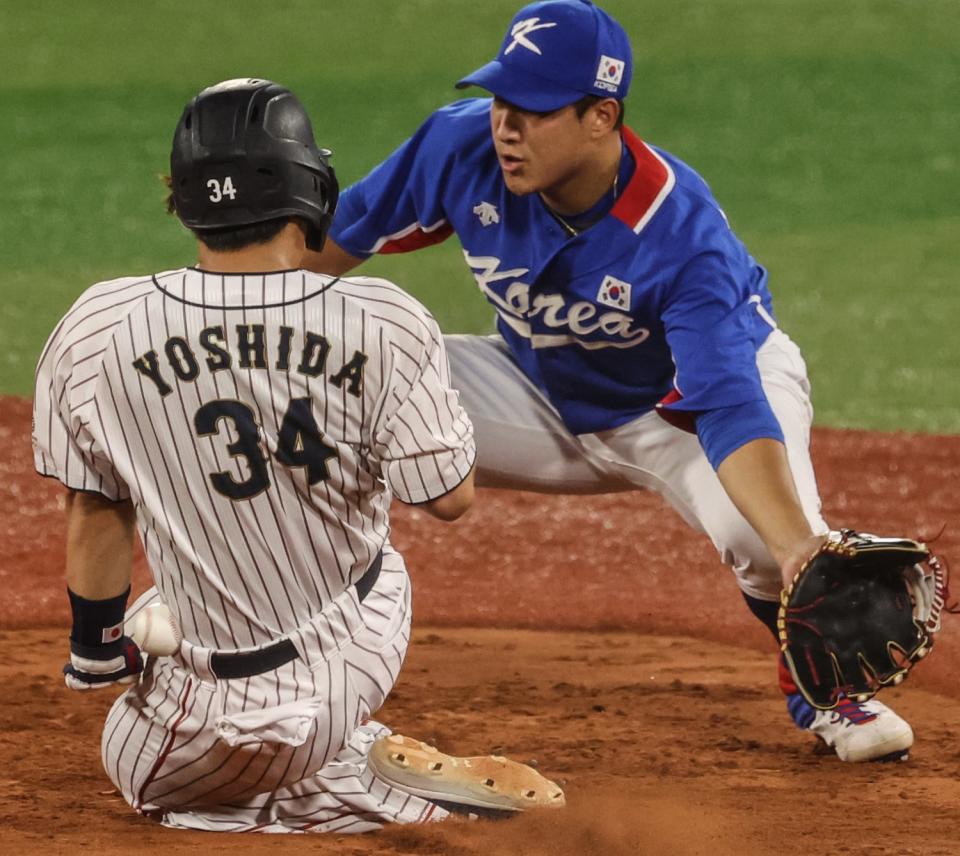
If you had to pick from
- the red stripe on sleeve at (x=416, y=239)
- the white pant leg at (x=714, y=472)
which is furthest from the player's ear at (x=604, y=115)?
the white pant leg at (x=714, y=472)

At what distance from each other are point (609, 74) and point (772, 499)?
1.27 metres

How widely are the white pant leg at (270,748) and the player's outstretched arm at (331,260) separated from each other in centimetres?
157

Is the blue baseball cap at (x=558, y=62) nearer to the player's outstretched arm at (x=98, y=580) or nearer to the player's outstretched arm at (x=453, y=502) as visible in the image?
the player's outstretched arm at (x=453, y=502)

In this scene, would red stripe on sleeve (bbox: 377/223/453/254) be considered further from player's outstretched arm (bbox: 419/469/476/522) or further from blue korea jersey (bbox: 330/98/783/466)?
player's outstretched arm (bbox: 419/469/476/522)

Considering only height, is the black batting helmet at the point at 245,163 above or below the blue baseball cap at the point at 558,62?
below

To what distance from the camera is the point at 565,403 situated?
495 centimetres

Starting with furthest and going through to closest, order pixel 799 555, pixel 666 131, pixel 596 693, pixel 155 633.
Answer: pixel 666 131, pixel 596 693, pixel 799 555, pixel 155 633

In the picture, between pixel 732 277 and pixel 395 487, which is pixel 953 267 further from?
pixel 395 487

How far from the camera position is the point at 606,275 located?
4473 mm

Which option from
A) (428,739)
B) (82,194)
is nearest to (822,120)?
(82,194)

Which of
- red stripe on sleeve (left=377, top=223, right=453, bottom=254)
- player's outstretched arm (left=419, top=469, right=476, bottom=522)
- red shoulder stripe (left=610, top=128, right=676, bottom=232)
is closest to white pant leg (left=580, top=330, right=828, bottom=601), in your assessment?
red shoulder stripe (left=610, top=128, right=676, bottom=232)

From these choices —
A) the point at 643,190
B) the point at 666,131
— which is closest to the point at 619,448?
the point at 643,190

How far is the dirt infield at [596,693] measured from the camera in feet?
11.8

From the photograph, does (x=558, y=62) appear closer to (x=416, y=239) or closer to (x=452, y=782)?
(x=416, y=239)
